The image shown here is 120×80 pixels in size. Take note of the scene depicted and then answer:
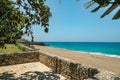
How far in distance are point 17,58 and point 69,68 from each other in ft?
23.5

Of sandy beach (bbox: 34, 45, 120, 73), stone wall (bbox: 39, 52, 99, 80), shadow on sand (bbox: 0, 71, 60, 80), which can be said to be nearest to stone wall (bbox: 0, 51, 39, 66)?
stone wall (bbox: 39, 52, 99, 80)

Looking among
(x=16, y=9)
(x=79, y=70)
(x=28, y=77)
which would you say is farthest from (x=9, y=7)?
(x=79, y=70)

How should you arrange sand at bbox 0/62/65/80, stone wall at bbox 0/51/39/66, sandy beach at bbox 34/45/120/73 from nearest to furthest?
sand at bbox 0/62/65/80 → stone wall at bbox 0/51/39/66 → sandy beach at bbox 34/45/120/73

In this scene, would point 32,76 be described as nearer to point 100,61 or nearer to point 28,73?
point 28,73

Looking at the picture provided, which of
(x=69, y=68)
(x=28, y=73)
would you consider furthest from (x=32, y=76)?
(x=69, y=68)

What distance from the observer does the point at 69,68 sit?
11.5 metres

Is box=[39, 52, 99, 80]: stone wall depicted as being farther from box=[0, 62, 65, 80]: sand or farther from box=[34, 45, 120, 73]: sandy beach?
box=[34, 45, 120, 73]: sandy beach

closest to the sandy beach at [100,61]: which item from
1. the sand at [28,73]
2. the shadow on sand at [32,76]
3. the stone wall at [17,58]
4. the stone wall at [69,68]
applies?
the stone wall at [69,68]

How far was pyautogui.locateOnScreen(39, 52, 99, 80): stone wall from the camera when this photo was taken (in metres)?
9.51

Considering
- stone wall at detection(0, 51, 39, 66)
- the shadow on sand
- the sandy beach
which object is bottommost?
the sandy beach

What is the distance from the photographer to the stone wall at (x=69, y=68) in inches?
375

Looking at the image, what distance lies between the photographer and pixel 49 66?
15.4 m

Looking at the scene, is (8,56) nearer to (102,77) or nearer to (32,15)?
(32,15)

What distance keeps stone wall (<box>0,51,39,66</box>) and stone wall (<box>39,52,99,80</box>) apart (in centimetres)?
225
